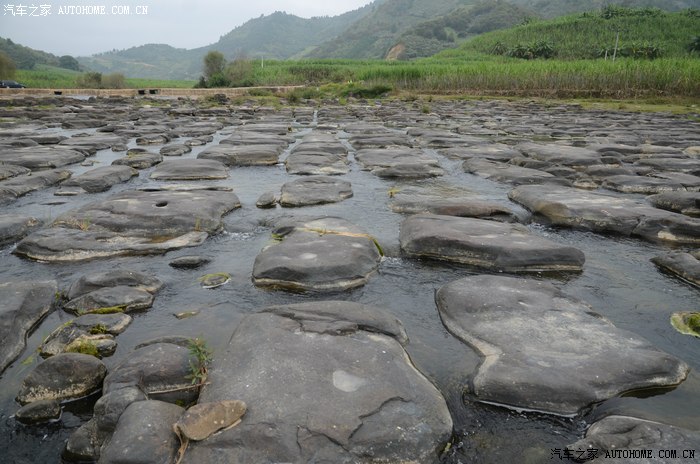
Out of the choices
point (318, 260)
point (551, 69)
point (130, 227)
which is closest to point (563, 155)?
point (318, 260)

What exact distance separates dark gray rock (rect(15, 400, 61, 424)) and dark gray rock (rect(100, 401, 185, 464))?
0.94 ft

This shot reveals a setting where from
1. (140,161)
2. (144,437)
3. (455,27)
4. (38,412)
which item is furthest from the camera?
(455,27)

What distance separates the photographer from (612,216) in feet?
10.7

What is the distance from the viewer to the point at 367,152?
19.7 ft

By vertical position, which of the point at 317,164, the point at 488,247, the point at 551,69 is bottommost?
the point at 488,247

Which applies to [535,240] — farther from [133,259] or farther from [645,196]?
[133,259]

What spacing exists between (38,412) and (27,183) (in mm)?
3433

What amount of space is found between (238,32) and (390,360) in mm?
208333

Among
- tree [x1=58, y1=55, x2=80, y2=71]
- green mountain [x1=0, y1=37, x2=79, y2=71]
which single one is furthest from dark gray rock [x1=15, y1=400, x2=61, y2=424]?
tree [x1=58, y1=55, x2=80, y2=71]

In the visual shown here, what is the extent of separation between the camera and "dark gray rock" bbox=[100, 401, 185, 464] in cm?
123

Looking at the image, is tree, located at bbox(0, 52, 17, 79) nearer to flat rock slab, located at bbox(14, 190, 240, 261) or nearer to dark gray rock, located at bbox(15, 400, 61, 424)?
flat rock slab, located at bbox(14, 190, 240, 261)

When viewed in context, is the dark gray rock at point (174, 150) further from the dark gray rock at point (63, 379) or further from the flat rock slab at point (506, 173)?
the dark gray rock at point (63, 379)

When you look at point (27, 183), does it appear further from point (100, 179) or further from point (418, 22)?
point (418, 22)

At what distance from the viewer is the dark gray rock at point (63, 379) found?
1.54 m
